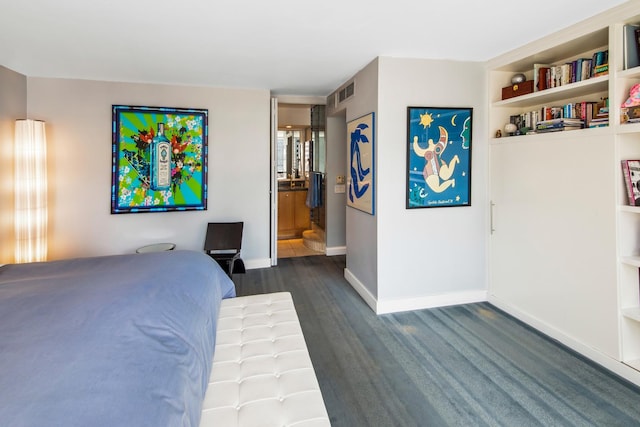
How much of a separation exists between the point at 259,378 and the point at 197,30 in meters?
2.44

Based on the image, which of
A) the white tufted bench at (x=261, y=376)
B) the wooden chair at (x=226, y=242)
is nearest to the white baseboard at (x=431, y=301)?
the white tufted bench at (x=261, y=376)

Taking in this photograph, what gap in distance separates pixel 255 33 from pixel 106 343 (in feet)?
7.53

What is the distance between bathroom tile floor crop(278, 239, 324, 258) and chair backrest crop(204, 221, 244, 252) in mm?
1238

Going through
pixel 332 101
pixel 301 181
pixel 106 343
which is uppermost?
pixel 332 101

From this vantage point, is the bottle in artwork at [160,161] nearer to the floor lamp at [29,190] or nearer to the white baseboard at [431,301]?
the floor lamp at [29,190]

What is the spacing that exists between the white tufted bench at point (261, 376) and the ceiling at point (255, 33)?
1.99 m

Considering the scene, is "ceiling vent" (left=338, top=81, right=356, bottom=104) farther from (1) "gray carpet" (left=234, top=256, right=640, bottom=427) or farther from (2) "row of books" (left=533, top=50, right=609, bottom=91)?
(1) "gray carpet" (left=234, top=256, right=640, bottom=427)

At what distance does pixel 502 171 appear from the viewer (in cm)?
328

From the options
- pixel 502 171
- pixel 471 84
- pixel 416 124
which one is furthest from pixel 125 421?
pixel 471 84

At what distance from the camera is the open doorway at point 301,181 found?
5777 mm

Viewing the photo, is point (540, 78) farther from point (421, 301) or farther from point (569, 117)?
point (421, 301)

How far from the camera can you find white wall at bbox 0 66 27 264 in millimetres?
3412

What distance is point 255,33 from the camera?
2.62 meters

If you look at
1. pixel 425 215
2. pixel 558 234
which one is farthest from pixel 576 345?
pixel 425 215
